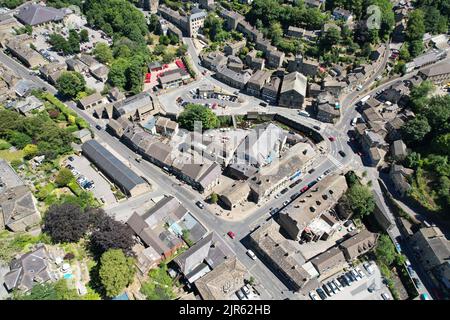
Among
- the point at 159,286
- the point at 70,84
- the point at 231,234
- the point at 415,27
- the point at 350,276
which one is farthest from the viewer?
the point at 415,27

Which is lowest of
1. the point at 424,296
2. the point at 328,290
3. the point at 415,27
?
the point at 328,290

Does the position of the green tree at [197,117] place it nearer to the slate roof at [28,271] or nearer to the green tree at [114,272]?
the green tree at [114,272]

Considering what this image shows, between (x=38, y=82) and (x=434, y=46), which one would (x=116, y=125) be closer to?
(x=38, y=82)

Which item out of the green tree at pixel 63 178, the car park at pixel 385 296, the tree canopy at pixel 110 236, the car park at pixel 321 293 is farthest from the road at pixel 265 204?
the car park at pixel 385 296

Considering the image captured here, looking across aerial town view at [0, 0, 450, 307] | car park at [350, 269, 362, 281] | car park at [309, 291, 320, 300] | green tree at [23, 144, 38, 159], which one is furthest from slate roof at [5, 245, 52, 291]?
car park at [350, 269, 362, 281]

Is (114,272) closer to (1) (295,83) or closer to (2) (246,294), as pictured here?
(2) (246,294)

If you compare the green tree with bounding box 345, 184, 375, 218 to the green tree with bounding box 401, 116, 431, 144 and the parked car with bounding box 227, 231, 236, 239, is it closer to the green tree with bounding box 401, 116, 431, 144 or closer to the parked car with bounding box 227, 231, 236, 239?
the green tree with bounding box 401, 116, 431, 144

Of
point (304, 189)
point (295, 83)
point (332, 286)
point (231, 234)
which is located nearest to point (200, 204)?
point (231, 234)
